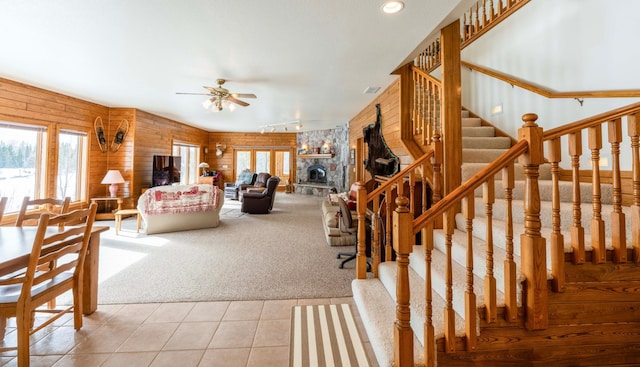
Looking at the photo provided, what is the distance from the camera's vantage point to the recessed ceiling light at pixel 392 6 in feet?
6.67

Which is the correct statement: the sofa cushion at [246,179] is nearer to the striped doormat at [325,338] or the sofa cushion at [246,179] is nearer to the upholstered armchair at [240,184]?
the upholstered armchair at [240,184]

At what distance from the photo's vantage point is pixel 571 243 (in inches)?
58.3

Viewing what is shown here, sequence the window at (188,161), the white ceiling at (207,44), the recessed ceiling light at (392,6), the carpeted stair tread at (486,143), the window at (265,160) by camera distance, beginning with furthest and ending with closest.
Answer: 1. the window at (265,160)
2. the window at (188,161)
3. the carpeted stair tread at (486,143)
4. the white ceiling at (207,44)
5. the recessed ceiling light at (392,6)

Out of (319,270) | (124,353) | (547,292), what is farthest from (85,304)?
(547,292)

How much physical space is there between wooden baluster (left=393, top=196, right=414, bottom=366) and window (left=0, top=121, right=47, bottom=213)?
6101mm

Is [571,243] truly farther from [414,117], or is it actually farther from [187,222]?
[187,222]

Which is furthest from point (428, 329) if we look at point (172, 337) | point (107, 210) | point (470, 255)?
point (107, 210)

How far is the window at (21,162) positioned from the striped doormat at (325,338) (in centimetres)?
532

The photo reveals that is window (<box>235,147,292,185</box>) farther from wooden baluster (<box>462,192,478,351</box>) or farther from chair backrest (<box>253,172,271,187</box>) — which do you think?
wooden baluster (<box>462,192,478,351</box>)

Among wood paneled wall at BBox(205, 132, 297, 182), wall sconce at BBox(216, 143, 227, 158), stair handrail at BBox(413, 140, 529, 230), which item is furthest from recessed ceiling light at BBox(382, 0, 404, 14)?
wall sconce at BBox(216, 143, 227, 158)

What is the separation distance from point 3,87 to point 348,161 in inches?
277

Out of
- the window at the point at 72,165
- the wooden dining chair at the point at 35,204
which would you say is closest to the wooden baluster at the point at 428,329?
the wooden dining chair at the point at 35,204

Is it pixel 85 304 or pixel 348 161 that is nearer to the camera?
pixel 85 304

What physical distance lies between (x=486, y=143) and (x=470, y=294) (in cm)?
264
